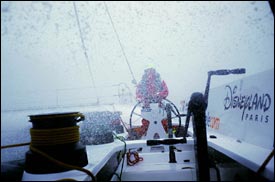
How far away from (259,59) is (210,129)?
0.97 meters

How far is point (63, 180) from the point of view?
33.0 inches

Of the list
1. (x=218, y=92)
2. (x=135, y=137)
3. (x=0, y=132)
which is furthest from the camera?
(x=135, y=137)

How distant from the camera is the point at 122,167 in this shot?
6.37ft

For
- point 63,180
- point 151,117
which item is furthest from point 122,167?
point 63,180

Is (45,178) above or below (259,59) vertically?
below

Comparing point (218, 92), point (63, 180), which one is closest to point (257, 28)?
point (218, 92)

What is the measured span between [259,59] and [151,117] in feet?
4.45

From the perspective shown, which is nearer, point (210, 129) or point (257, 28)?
point (257, 28)

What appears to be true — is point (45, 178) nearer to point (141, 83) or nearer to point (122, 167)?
point (122, 167)

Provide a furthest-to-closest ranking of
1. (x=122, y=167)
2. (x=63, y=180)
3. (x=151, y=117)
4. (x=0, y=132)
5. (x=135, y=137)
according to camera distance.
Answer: (x=135, y=137)
(x=151, y=117)
(x=122, y=167)
(x=0, y=132)
(x=63, y=180)

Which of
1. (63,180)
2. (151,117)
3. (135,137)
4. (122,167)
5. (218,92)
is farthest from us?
(135,137)

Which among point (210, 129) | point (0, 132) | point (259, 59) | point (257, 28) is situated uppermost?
point (257, 28)

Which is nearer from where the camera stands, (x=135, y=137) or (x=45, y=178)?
(x=45, y=178)

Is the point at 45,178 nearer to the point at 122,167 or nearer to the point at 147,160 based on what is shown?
the point at 122,167
